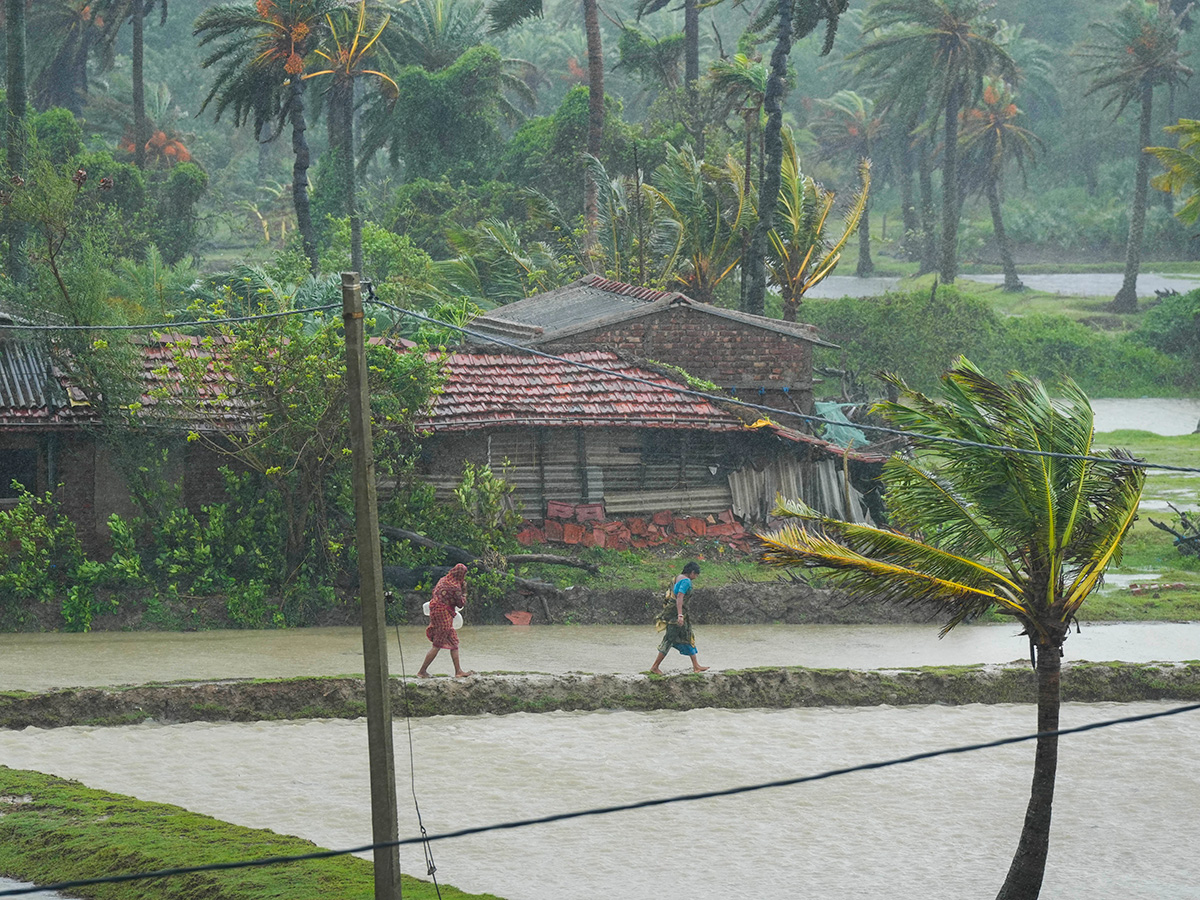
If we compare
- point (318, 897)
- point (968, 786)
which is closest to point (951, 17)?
point (968, 786)

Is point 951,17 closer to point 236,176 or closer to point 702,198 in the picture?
point 702,198

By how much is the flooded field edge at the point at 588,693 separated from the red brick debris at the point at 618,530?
5.94 metres

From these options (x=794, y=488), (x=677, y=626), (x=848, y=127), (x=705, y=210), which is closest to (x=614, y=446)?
(x=794, y=488)

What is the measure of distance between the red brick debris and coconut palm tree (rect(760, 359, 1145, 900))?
34.1ft

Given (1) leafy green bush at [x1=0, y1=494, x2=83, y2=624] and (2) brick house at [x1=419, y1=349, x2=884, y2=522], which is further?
(2) brick house at [x1=419, y1=349, x2=884, y2=522]

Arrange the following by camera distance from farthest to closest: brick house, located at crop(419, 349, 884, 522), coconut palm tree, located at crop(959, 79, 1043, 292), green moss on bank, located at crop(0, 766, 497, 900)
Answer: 1. coconut palm tree, located at crop(959, 79, 1043, 292)
2. brick house, located at crop(419, 349, 884, 522)
3. green moss on bank, located at crop(0, 766, 497, 900)

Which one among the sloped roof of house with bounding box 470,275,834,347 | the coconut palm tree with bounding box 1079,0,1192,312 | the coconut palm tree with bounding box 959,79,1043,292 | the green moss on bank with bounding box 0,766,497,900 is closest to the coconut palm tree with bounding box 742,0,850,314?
the sloped roof of house with bounding box 470,275,834,347

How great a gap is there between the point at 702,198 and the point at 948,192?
18.9 meters

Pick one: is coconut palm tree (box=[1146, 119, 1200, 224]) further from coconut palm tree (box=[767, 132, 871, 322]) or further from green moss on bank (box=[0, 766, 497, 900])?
green moss on bank (box=[0, 766, 497, 900])

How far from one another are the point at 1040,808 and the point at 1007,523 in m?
2.08

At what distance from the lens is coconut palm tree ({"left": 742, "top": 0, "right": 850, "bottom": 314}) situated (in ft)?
95.0

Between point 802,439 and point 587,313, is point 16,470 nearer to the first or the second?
point 587,313

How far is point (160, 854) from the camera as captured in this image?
1004cm

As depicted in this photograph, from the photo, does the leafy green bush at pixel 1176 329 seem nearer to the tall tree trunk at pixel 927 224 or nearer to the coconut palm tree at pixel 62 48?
the tall tree trunk at pixel 927 224
